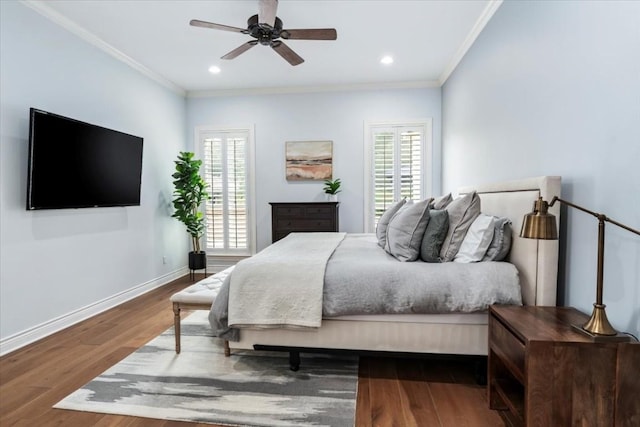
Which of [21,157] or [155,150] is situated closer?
[21,157]

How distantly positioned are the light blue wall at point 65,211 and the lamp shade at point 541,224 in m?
3.57

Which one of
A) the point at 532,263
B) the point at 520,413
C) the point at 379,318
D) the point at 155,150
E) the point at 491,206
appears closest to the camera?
the point at 520,413

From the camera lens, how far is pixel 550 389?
1321 mm

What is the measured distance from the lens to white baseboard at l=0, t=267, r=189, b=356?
2676mm

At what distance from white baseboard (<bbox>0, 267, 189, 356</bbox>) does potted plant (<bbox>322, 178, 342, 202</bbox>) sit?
2.66 metres

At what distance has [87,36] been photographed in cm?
344

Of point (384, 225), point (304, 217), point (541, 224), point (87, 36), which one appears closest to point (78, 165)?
point (87, 36)

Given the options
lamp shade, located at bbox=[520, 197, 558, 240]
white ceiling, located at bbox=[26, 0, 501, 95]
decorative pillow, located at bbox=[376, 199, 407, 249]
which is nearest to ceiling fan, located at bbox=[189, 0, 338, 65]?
white ceiling, located at bbox=[26, 0, 501, 95]

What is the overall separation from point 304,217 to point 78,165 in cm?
266

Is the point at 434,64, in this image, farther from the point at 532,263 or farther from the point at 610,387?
the point at 610,387

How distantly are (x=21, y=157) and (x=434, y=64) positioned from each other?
4.49m

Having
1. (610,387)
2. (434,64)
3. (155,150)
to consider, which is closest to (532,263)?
(610,387)

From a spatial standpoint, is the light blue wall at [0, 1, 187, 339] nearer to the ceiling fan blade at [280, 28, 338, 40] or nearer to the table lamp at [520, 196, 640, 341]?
the ceiling fan blade at [280, 28, 338, 40]

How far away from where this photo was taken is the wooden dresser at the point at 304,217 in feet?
15.7
